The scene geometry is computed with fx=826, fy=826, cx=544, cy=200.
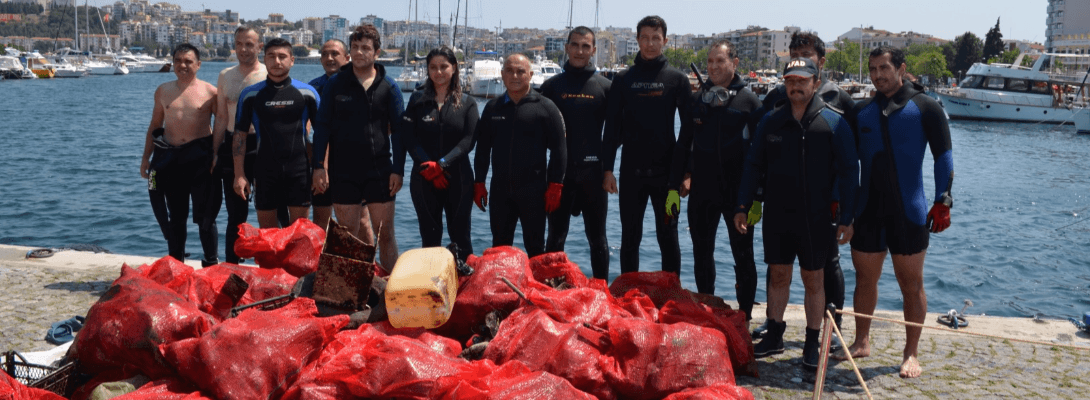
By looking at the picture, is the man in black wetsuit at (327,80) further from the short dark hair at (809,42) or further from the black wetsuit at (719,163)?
the short dark hair at (809,42)

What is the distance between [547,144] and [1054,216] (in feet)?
60.1

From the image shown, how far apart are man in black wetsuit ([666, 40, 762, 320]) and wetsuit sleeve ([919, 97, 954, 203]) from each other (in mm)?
1074

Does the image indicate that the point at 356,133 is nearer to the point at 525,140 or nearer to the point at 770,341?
the point at 525,140

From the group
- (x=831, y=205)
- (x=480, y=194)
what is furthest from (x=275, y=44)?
(x=831, y=205)

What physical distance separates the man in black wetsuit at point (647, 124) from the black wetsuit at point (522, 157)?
448mm

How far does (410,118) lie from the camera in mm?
6016

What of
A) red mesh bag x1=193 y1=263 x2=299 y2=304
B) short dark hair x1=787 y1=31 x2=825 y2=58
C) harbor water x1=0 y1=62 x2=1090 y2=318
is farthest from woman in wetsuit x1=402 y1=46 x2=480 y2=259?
harbor water x1=0 y1=62 x2=1090 y2=318

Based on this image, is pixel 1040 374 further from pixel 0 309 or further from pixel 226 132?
pixel 0 309

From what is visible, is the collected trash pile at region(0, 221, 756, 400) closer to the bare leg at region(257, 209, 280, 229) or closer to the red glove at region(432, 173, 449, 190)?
the red glove at region(432, 173, 449, 190)

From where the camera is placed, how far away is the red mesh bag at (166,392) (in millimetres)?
3762

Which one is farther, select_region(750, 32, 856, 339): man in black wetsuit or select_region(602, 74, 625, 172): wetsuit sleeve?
select_region(602, 74, 625, 172): wetsuit sleeve

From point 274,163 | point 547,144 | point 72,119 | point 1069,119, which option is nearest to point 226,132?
point 274,163

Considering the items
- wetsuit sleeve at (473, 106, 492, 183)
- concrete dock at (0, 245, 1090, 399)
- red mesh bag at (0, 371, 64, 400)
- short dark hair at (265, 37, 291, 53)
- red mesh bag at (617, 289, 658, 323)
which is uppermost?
short dark hair at (265, 37, 291, 53)

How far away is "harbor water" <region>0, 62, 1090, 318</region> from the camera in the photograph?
12.2 metres
